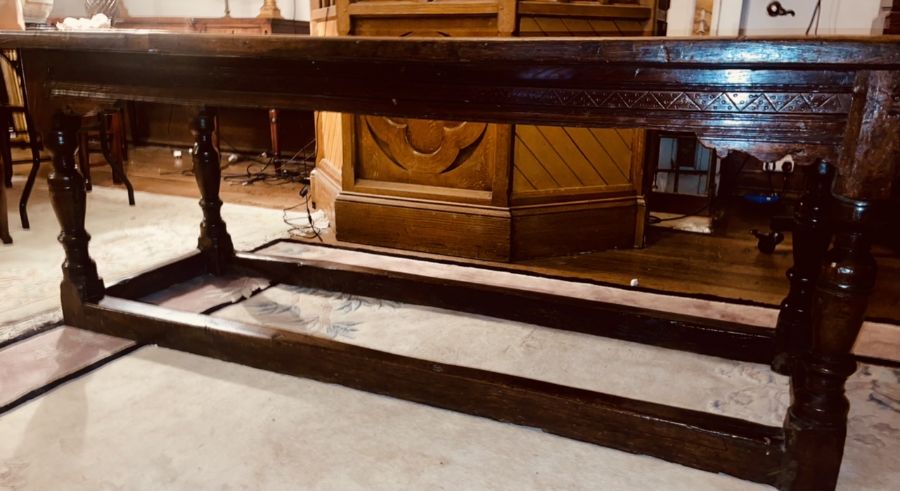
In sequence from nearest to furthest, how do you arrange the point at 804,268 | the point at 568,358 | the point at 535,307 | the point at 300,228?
the point at 804,268
the point at 568,358
the point at 535,307
the point at 300,228

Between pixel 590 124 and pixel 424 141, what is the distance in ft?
5.08

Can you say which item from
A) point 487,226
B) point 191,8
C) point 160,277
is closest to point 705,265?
point 487,226

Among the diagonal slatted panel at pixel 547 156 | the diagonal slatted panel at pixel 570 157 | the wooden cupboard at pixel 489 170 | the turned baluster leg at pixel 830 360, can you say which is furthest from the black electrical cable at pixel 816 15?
the turned baluster leg at pixel 830 360

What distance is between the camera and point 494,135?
102 inches

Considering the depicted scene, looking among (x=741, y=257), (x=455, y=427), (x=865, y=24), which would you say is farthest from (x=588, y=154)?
(x=865, y=24)

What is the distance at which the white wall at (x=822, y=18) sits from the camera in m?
3.52

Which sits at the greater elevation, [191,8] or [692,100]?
[191,8]

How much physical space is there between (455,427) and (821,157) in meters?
0.89

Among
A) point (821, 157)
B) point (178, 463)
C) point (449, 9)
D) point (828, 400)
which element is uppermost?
point (449, 9)

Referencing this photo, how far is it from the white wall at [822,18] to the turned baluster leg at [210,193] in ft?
9.87

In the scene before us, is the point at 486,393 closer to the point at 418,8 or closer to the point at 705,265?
the point at 705,265

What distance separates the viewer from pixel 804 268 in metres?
1.65

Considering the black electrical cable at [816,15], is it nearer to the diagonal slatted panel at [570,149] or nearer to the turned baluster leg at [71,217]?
the diagonal slatted panel at [570,149]

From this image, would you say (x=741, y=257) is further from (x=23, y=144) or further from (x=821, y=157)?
(x=23, y=144)
